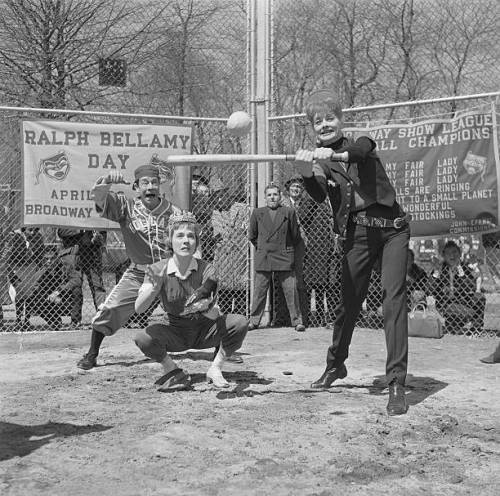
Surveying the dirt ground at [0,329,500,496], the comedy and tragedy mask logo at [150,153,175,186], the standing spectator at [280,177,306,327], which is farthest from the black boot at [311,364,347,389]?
the comedy and tragedy mask logo at [150,153,175,186]

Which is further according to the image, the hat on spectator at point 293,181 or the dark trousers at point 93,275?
the hat on spectator at point 293,181

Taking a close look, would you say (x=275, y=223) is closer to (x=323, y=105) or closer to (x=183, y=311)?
(x=183, y=311)

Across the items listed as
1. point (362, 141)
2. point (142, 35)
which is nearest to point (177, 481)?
point (362, 141)

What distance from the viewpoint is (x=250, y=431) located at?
4.29 metres

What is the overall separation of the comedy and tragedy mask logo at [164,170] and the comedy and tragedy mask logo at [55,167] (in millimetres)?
972

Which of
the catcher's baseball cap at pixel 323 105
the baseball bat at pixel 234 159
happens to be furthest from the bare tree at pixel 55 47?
the catcher's baseball cap at pixel 323 105

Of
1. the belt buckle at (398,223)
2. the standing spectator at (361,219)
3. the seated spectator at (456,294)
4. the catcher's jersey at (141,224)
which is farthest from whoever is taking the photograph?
the seated spectator at (456,294)

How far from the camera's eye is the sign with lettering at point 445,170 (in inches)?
303

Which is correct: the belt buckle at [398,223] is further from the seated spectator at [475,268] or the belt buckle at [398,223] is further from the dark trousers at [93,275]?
the dark trousers at [93,275]

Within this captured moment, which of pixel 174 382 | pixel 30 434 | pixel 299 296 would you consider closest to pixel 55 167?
pixel 299 296

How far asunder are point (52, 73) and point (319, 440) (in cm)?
1008

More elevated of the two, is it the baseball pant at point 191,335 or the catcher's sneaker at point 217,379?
the baseball pant at point 191,335

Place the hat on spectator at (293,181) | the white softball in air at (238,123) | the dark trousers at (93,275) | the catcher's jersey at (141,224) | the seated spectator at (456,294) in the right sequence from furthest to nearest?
1. the hat on spectator at (293,181)
2. the dark trousers at (93,275)
3. the seated spectator at (456,294)
4. the white softball in air at (238,123)
5. the catcher's jersey at (141,224)

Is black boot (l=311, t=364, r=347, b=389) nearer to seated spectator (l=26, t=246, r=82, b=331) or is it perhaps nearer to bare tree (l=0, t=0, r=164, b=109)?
seated spectator (l=26, t=246, r=82, b=331)
